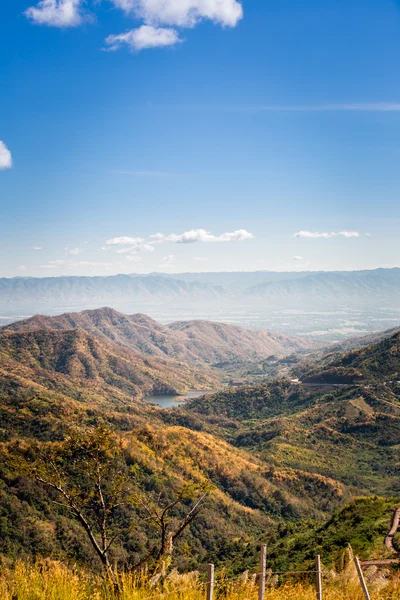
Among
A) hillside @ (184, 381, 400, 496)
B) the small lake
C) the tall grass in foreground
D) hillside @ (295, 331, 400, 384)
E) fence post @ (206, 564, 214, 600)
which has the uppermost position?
fence post @ (206, 564, 214, 600)

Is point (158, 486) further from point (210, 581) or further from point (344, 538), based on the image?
point (210, 581)

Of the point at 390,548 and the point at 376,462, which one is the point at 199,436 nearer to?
the point at 376,462

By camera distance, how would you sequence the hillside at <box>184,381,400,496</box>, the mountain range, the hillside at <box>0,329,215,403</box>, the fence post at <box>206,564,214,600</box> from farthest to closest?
the hillside at <box>0,329,215,403</box> < the hillside at <box>184,381,400,496</box> < the mountain range < the fence post at <box>206,564,214,600</box>

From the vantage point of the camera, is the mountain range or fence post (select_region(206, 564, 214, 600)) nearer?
fence post (select_region(206, 564, 214, 600))

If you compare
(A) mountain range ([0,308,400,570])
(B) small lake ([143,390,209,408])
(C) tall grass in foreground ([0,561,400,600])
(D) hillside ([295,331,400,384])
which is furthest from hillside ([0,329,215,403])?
(C) tall grass in foreground ([0,561,400,600])

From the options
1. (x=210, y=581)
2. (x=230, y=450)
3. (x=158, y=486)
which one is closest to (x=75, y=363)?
(x=230, y=450)

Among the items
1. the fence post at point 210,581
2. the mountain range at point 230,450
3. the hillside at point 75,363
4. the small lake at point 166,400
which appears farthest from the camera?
the small lake at point 166,400

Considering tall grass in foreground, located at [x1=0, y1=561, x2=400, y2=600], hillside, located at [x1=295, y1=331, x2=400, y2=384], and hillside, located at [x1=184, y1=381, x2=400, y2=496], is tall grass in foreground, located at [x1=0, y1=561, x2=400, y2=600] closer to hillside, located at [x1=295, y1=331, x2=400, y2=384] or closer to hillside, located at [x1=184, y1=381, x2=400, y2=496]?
hillside, located at [x1=184, y1=381, x2=400, y2=496]

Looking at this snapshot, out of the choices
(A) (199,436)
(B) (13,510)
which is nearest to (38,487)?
(B) (13,510)

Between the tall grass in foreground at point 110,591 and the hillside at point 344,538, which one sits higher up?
the tall grass in foreground at point 110,591

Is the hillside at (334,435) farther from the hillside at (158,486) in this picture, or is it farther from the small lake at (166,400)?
the small lake at (166,400)

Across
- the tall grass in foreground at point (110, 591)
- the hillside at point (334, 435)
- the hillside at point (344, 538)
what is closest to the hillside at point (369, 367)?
the hillside at point (334, 435)
